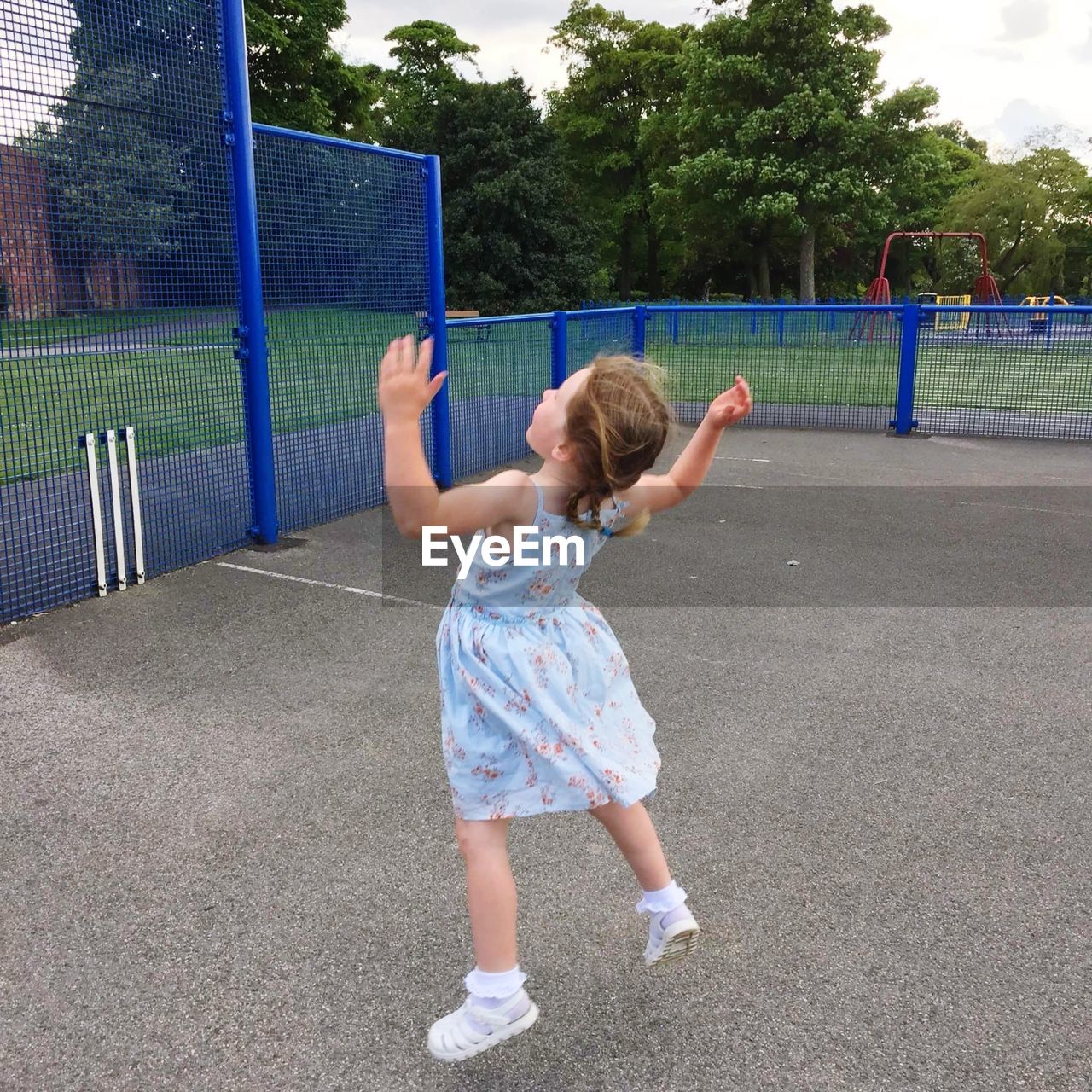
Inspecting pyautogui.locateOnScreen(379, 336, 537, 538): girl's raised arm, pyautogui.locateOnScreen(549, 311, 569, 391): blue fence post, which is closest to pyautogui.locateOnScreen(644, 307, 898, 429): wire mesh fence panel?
pyautogui.locateOnScreen(549, 311, 569, 391): blue fence post

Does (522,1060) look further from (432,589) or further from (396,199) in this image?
(396,199)

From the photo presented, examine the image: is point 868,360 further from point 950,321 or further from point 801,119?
point 801,119

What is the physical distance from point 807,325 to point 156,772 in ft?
37.4

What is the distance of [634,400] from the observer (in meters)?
2.18

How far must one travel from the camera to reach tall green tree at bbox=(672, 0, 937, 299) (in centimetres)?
3306

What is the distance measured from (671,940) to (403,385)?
1.37 m

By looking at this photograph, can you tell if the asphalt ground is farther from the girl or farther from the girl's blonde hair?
the girl's blonde hair

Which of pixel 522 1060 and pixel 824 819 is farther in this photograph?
pixel 824 819

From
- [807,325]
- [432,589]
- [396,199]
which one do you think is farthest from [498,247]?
[432,589]

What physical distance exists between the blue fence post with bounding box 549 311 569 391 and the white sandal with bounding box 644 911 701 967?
342 inches

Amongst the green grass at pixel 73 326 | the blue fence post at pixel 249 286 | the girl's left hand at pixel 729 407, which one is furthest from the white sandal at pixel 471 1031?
the blue fence post at pixel 249 286

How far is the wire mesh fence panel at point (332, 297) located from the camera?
6578mm

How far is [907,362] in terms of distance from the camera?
11.8m

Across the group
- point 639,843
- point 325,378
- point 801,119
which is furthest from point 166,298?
point 801,119
